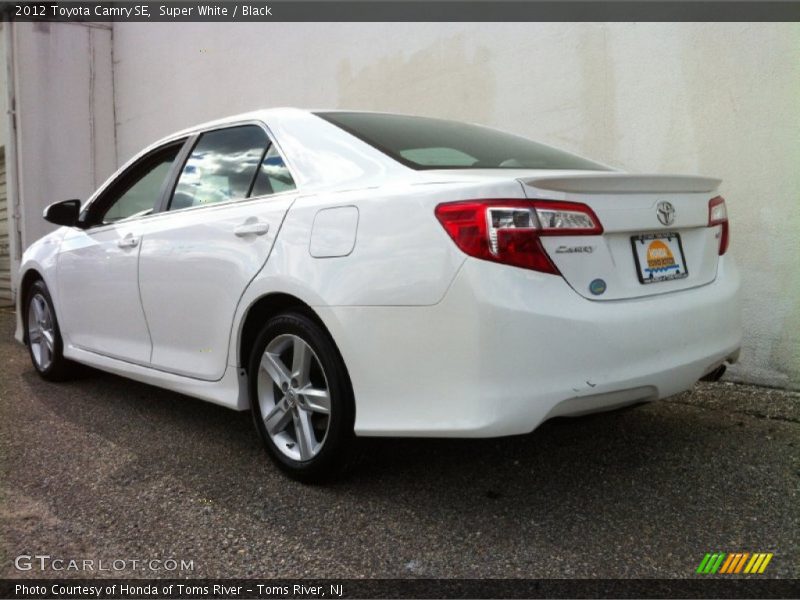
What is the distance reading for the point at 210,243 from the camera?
130 inches

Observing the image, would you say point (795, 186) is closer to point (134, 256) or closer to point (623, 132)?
point (623, 132)

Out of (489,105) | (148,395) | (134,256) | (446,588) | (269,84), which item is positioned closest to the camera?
(446,588)

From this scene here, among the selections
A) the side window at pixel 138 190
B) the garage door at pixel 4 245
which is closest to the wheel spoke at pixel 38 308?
the side window at pixel 138 190

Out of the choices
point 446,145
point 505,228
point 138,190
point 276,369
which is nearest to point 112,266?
point 138,190

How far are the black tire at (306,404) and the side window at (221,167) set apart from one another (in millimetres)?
755

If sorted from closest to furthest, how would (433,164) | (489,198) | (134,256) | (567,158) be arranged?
(489,198)
(433,164)
(567,158)
(134,256)

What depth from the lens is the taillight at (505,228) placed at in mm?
2367

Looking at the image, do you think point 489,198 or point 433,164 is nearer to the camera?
point 489,198

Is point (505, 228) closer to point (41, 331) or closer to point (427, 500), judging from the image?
point (427, 500)

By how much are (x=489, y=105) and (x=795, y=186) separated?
2162 mm

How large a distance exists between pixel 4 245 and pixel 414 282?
11205 millimetres

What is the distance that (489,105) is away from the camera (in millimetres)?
5418

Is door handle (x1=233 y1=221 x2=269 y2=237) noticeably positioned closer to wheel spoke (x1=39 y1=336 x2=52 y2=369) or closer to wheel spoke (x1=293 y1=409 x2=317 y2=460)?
wheel spoke (x1=293 y1=409 x2=317 y2=460)

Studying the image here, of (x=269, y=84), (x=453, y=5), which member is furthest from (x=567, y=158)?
(x=269, y=84)
